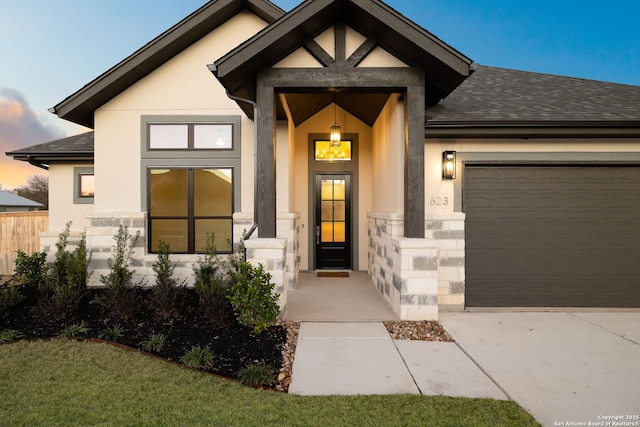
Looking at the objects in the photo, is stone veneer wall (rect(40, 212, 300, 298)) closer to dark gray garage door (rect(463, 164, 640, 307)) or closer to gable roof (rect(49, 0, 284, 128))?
gable roof (rect(49, 0, 284, 128))

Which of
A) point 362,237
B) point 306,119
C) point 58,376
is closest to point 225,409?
point 58,376

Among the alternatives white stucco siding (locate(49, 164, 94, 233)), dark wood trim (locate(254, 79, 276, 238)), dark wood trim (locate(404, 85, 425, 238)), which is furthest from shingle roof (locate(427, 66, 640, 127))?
white stucco siding (locate(49, 164, 94, 233))

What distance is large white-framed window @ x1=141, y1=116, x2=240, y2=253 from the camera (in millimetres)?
6587

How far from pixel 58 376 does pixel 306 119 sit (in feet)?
22.2

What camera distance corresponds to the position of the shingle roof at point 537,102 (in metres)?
5.35

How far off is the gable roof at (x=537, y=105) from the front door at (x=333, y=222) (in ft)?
10.3

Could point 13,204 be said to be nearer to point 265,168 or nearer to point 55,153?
point 55,153

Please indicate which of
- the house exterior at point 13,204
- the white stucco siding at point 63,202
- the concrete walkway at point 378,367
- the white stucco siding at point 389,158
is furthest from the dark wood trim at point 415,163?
the house exterior at point 13,204

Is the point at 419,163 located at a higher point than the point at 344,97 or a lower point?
lower

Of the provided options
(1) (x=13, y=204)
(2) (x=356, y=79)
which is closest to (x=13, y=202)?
(1) (x=13, y=204)

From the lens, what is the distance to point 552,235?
5.65 meters

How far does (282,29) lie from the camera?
451 centimetres

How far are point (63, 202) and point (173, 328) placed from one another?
554 centimetres

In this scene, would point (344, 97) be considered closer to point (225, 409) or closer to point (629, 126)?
point (629, 126)
